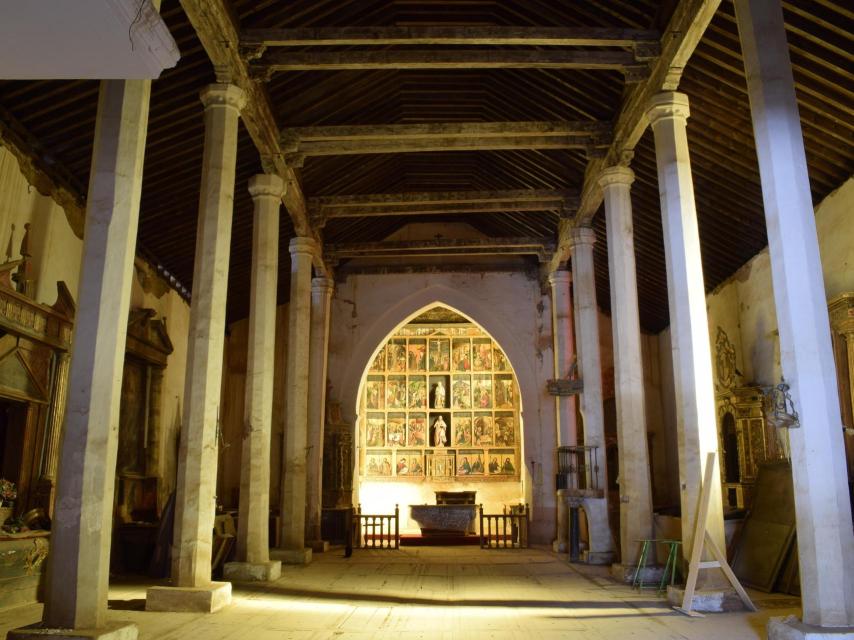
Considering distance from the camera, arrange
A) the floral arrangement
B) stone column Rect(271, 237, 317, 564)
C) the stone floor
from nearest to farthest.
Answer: the stone floor < the floral arrangement < stone column Rect(271, 237, 317, 564)

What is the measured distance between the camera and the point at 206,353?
21.6ft

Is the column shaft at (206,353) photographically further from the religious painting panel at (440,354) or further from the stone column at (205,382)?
the religious painting panel at (440,354)

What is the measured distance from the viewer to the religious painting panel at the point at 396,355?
18.1m

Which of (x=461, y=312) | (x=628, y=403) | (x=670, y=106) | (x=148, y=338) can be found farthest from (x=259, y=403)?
(x=461, y=312)

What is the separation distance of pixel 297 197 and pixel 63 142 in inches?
146

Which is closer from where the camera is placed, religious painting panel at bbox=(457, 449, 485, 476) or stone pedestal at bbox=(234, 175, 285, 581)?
stone pedestal at bbox=(234, 175, 285, 581)

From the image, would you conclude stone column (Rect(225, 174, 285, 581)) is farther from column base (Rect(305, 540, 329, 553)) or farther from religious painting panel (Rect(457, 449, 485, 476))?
religious painting panel (Rect(457, 449, 485, 476))

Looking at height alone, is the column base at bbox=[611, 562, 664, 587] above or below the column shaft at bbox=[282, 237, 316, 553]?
below

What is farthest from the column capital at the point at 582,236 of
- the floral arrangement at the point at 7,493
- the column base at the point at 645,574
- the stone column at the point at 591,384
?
the floral arrangement at the point at 7,493

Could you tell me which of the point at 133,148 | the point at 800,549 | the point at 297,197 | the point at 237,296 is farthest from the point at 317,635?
the point at 237,296

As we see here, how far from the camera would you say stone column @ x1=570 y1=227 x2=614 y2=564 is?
393 inches

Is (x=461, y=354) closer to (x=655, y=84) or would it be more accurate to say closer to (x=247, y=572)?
(x=247, y=572)

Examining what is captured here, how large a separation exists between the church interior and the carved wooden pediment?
0.24 feet

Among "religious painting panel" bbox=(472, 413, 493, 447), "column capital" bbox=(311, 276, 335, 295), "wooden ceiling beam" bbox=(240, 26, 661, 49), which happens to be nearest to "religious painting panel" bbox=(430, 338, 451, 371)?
"religious painting panel" bbox=(472, 413, 493, 447)
